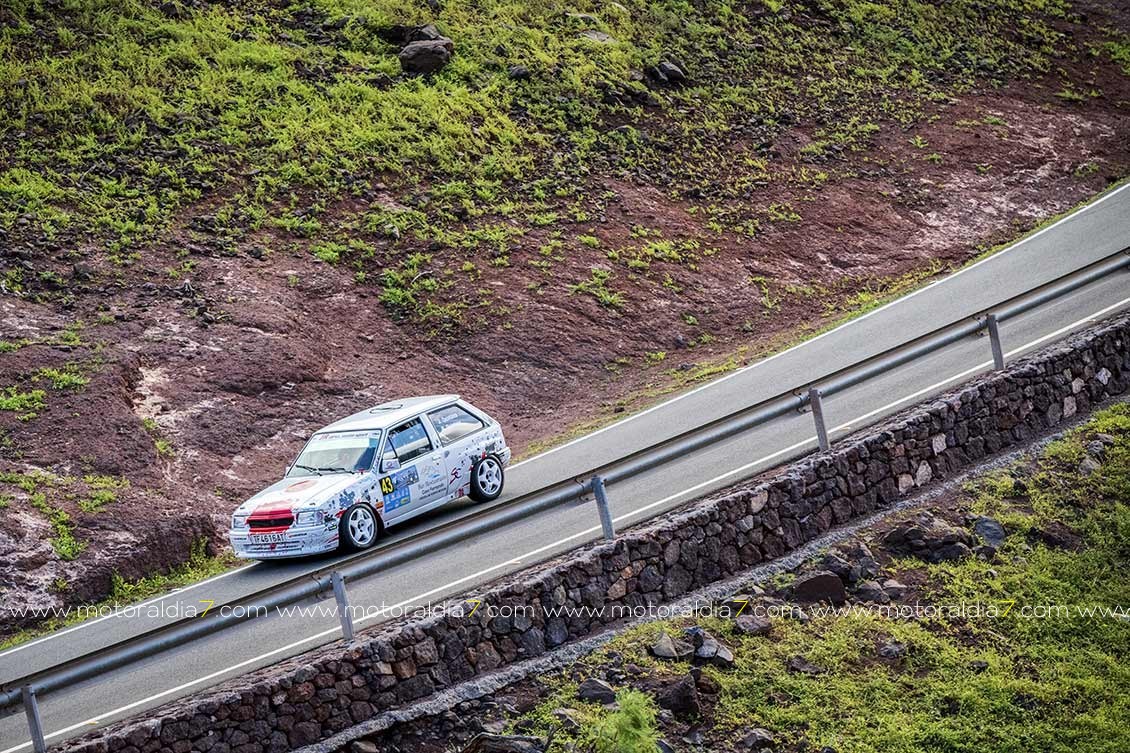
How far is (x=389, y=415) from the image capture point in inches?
590

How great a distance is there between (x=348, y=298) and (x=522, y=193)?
18.4 feet

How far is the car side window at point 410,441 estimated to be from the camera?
1454cm

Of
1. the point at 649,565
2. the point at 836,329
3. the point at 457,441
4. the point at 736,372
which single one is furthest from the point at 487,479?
the point at 836,329

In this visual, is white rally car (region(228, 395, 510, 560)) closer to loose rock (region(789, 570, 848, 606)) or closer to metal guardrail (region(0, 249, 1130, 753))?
metal guardrail (region(0, 249, 1130, 753))

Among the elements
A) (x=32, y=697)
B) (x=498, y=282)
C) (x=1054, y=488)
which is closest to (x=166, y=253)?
(x=498, y=282)

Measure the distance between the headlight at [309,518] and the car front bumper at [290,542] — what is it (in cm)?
6

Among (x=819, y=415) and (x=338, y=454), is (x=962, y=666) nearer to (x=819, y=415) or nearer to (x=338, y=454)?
(x=819, y=415)

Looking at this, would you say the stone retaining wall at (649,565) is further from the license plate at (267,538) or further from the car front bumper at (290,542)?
the license plate at (267,538)

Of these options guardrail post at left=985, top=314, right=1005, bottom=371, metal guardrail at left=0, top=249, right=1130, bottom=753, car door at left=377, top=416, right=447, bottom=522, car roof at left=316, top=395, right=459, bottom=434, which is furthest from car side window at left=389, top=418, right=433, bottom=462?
guardrail post at left=985, top=314, right=1005, bottom=371

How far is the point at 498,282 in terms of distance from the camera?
2347 centimetres

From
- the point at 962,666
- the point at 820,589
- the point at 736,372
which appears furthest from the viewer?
the point at 736,372

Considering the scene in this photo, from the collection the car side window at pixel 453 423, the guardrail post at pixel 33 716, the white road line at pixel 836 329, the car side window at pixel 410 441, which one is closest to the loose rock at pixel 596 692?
the guardrail post at pixel 33 716

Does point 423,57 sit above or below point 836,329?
above

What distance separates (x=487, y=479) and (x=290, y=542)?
2936 mm
